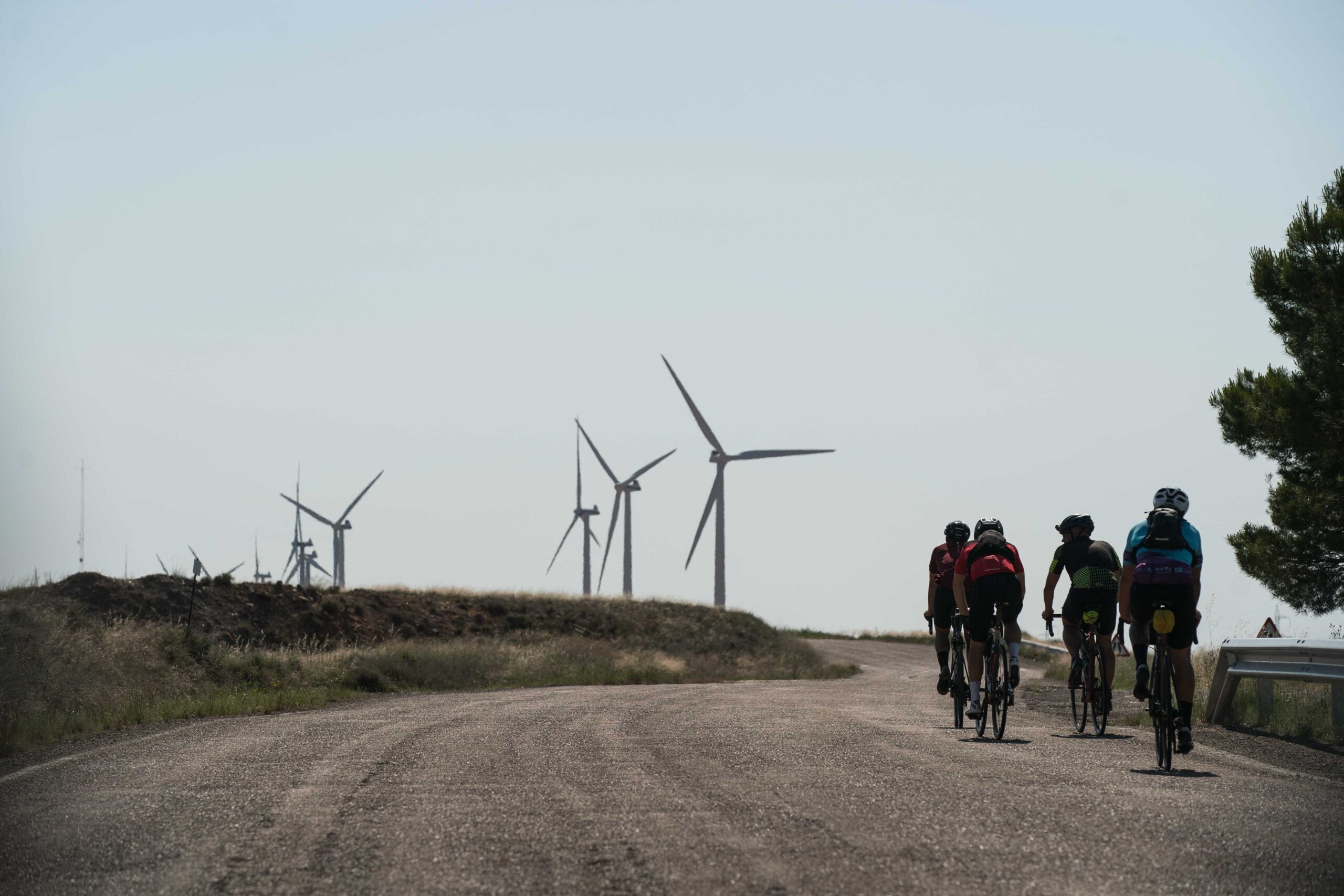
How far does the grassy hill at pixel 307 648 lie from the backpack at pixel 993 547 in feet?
29.8

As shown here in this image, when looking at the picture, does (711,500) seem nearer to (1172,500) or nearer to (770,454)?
(770,454)

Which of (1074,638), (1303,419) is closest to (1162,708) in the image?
(1074,638)

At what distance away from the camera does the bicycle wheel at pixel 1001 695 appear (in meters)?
12.2

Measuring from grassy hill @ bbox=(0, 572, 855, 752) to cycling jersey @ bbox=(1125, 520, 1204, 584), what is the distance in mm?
9857

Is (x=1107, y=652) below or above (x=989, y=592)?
below

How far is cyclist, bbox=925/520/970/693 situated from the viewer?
1410cm

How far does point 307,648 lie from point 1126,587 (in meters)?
27.2

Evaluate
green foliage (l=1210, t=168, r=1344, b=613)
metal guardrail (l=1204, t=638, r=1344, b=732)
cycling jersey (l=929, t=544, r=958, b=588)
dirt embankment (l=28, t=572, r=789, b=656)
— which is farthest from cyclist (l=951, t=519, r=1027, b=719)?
dirt embankment (l=28, t=572, r=789, b=656)

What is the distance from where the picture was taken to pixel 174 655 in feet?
75.3

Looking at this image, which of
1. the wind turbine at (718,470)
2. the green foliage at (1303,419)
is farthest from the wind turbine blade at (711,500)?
the green foliage at (1303,419)

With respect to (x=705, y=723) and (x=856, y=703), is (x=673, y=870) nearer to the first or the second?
(x=705, y=723)

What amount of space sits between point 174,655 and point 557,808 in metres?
17.5

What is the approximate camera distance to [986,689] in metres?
12.5

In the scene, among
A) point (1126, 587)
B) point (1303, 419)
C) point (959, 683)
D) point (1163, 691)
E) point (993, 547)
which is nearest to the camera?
point (1163, 691)
